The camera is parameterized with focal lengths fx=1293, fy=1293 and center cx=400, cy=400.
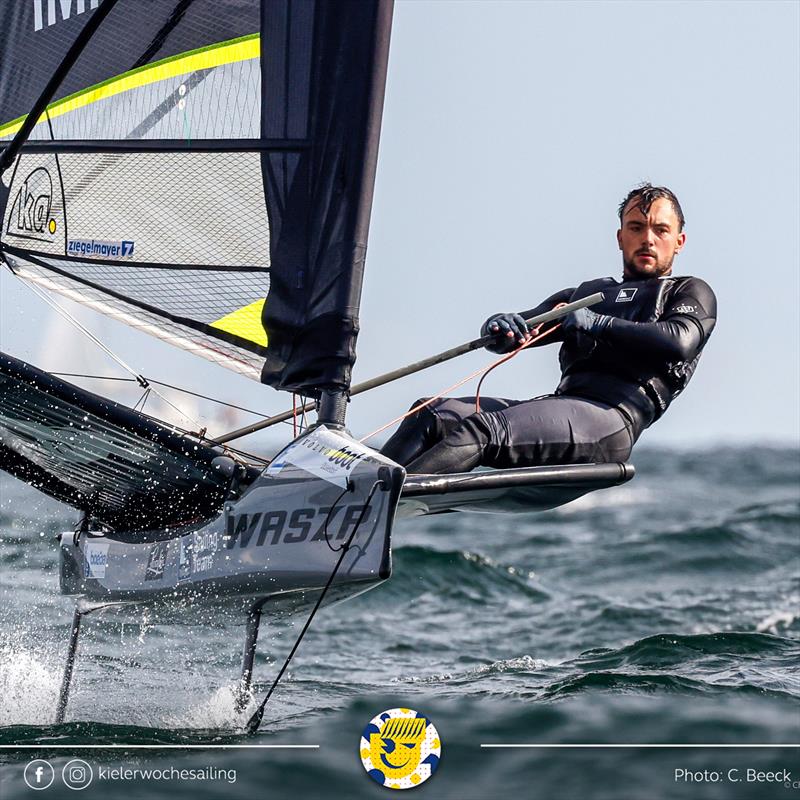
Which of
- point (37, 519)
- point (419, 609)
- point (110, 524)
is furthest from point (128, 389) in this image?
point (37, 519)

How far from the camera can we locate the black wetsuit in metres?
3.58

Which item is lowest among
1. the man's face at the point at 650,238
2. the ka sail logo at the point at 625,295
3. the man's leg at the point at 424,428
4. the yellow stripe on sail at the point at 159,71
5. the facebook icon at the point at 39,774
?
the facebook icon at the point at 39,774

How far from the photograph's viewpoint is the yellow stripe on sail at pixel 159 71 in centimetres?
383

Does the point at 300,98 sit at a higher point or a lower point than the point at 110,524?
higher

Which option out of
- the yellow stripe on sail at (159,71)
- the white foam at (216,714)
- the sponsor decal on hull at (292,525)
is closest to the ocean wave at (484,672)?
the white foam at (216,714)

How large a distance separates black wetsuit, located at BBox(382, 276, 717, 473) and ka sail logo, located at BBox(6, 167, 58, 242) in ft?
4.81

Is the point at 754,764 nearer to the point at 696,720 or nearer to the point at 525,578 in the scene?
the point at 696,720

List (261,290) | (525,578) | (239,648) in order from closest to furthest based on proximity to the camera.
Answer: (261,290)
(239,648)
(525,578)

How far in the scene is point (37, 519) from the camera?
1002cm

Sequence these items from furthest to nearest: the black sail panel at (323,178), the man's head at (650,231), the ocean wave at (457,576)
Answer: the ocean wave at (457,576), the man's head at (650,231), the black sail panel at (323,178)

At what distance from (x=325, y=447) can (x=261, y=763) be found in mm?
808

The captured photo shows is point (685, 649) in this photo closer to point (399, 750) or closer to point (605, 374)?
point (605, 374)

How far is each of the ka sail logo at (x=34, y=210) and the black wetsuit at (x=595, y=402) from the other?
1466 mm

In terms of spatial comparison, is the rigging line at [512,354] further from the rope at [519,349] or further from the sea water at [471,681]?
the sea water at [471,681]
